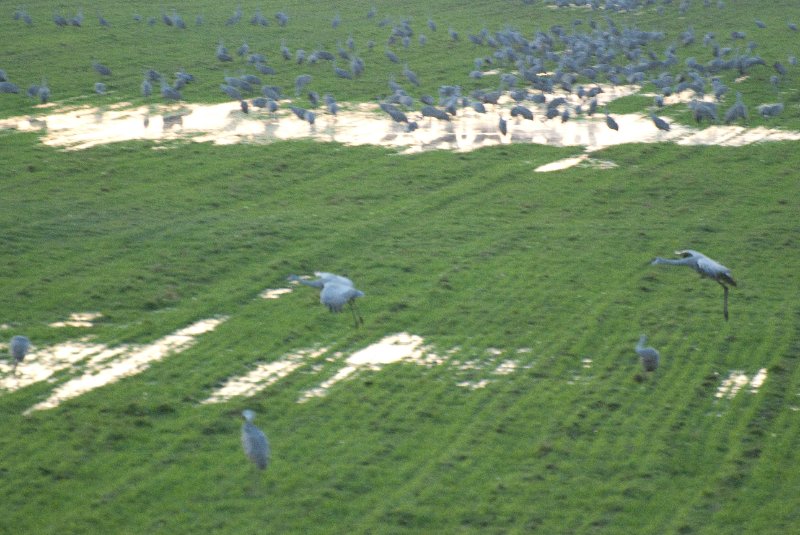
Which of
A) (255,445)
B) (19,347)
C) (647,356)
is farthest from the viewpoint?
(647,356)

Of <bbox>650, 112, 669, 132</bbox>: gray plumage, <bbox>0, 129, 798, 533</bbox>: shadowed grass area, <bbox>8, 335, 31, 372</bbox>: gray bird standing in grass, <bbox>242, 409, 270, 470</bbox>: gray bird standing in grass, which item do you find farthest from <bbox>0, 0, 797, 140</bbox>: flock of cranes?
<bbox>242, 409, 270, 470</bbox>: gray bird standing in grass

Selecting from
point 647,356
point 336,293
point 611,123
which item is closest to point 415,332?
point 336,293

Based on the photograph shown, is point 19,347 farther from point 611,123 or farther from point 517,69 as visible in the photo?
point 517,69

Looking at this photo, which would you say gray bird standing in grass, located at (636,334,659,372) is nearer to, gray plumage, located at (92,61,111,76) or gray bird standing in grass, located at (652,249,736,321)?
gray bird standing in grass, located at (652,249,736,321)

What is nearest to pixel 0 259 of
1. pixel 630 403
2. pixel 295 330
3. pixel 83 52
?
pixel 295 330

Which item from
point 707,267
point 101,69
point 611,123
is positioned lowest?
point 707,267

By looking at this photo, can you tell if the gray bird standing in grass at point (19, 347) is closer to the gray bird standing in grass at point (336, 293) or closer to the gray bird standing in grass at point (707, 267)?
the gray bird standing in grass at point (336, 293)

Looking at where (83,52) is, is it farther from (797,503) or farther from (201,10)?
(797,503)
